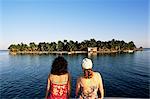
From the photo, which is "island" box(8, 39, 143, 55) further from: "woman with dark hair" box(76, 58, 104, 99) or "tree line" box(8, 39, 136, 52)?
"woman with dark hair" box(76, 58, 104, 99)

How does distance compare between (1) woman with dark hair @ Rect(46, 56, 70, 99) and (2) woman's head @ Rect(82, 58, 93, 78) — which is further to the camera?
(1) woman with dark hair @ Rect(46, 56, 70, 99)

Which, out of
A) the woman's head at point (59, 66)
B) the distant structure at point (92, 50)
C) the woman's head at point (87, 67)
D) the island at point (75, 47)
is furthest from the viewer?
the island at point (75, 47)

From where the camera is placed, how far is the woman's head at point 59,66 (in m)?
3.35

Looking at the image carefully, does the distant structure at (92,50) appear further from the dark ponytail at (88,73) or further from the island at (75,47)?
the dark ponytail at (88,73)

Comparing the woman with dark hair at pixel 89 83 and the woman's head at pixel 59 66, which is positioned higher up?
the woman's head at pixel 59 66

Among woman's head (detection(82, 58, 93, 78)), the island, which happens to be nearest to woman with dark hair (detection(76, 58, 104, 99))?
woman's head (detection(82, 58, 93, 78))

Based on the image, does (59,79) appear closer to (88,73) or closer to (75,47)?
(88,73)

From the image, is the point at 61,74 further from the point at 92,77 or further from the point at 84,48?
the point at 84,48

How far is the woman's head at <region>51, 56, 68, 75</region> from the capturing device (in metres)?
3.35

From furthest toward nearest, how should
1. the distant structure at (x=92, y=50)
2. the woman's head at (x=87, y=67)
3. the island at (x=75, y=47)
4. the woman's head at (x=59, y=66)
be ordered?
the island at (x=75, y=47) < the distant structure at (x=92, y=50) < the woman's head at (x=59, y=66) < the woman's head at (x=87, y=67)

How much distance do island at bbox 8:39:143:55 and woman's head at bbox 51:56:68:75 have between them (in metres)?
132

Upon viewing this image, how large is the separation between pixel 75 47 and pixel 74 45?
149 cm

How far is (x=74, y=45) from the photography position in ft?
461

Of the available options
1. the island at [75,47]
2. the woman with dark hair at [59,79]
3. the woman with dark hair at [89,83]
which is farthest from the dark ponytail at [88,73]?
the island at [75,47]
